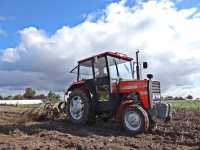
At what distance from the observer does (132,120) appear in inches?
481

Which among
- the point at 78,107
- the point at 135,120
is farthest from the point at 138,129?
the point at 78,107

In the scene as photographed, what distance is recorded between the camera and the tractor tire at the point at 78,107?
1385 centimetres

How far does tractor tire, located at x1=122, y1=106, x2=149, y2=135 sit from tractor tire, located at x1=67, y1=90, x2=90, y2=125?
1.89 meters

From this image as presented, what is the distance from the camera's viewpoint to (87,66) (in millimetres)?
14031

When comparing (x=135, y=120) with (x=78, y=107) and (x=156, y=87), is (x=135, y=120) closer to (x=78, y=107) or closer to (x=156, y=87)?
(x=156, y=87)

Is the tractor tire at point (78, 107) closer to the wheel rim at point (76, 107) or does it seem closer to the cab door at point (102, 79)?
the wheel rim at point (76, 107)

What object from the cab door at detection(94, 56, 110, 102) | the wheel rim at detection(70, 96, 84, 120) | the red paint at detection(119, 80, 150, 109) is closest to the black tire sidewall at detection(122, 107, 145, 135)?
the red paint at detection(119, 80, 150, 109)

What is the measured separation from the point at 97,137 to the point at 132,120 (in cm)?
129

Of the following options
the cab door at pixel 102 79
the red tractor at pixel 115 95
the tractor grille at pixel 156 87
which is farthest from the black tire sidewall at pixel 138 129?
the cab door at pixel 102 79

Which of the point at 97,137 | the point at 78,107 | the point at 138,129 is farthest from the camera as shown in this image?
the point at 78,107

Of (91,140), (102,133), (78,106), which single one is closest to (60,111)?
(78,106)

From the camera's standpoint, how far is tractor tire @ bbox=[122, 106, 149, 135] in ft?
38.9

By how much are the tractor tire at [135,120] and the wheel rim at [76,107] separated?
2.28 m

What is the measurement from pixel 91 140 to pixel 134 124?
175 cm
